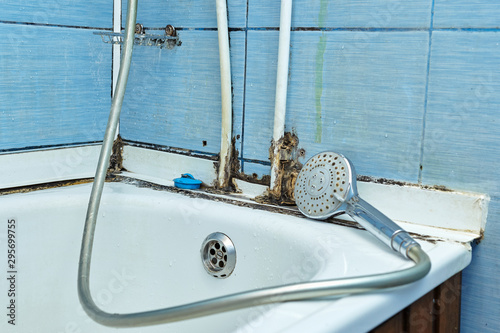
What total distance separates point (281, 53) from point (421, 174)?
1.08 ft

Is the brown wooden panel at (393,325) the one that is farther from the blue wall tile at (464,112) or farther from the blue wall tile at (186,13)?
the blue wall tile at (186,13)

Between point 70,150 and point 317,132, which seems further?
point 70,150

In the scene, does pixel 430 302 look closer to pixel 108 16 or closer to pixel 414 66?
pixel 414 66

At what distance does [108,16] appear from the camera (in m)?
1.25

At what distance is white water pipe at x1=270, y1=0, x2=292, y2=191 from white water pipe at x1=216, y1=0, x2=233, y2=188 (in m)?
0.12

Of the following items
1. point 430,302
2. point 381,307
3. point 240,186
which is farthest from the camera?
point 240,186

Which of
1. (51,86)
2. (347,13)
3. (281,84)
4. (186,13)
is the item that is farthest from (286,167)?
(51,86)

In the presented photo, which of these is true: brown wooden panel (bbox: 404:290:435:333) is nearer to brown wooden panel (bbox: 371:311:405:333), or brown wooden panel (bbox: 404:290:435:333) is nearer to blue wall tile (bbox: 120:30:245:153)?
brown wooden panel (bbox: 371:311:405:333)

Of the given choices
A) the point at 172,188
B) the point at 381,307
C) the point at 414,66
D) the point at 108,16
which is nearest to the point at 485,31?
the point at 414,66

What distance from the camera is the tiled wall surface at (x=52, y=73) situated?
1.08 m

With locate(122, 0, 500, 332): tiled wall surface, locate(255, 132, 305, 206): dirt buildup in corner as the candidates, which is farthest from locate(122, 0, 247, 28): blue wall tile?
locate(255, 132, 305, 206): dirt buildup in corner

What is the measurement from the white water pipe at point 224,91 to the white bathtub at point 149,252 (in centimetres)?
11

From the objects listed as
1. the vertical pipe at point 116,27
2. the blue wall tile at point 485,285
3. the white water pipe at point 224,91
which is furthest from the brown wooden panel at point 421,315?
the vertical pipe at point 116,27

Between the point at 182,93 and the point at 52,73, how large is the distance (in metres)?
0.27
